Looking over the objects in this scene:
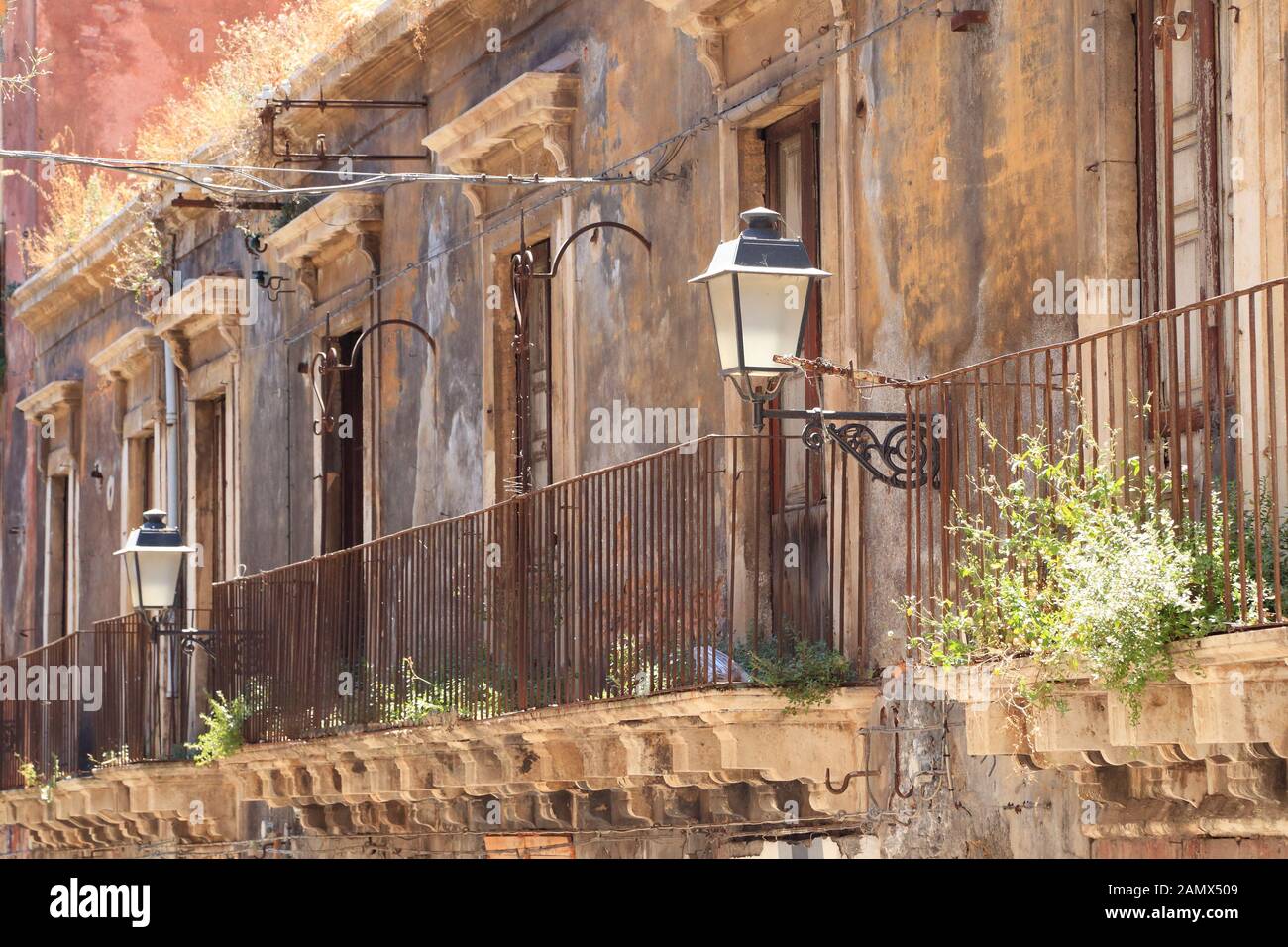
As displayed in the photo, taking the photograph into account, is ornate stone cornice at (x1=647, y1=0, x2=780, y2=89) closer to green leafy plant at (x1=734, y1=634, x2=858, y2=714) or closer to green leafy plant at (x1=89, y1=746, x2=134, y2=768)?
green leafy plant at (x1=734, y1=634, x2=858, y2=714)

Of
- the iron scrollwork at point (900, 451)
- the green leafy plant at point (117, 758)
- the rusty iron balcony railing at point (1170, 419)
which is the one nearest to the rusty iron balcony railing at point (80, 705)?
the green leafy plant at point (117, 758)

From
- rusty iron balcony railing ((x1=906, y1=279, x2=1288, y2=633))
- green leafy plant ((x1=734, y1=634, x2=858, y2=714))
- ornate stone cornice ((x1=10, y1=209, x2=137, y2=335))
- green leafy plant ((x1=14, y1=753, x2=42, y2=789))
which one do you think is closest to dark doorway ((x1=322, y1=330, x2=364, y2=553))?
green leafy plant ((x1=14, y1=753, x2=42, y2=789))

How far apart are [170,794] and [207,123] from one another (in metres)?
5.18

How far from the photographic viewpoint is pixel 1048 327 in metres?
9.80

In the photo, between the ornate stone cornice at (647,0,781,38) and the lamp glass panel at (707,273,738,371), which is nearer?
the lamp glass panel at (707,273,738,371)

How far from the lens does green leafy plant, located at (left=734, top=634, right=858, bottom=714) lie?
10.5 meters

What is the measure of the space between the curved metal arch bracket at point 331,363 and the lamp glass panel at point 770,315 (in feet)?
21.0

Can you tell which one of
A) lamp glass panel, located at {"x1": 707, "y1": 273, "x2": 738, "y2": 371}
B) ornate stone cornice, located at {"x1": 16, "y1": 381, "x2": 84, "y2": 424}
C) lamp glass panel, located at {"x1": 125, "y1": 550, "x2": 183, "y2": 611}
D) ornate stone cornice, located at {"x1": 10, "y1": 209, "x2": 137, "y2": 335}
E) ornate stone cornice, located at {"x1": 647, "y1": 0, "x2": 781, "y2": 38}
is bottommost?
lamp glass panel, located at {"x1": 125, "y1": 550, "x2": 183, "y2": 611}

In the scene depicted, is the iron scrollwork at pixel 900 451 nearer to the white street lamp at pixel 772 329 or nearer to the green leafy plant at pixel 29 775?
the white street lamp at pixel 772 329

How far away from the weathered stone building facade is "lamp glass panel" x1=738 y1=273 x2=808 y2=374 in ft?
2.71

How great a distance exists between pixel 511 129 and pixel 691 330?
232 cm

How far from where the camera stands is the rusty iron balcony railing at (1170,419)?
7.87 metres
